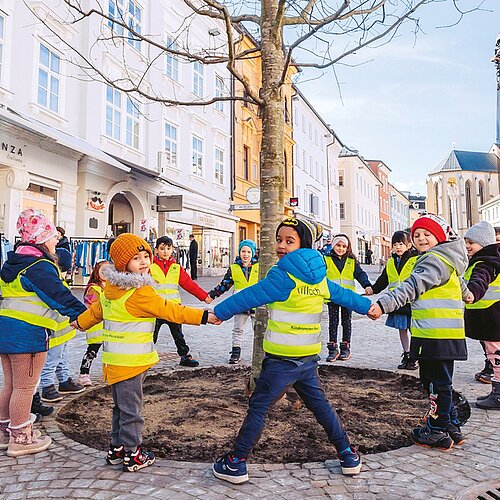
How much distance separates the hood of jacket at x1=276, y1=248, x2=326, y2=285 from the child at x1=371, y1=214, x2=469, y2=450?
1.99 ft

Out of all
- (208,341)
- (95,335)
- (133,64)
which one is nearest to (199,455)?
(95,335)

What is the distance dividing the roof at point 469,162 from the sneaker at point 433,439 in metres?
92.2

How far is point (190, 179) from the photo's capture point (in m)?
22.6

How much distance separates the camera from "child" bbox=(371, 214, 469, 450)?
343 cm

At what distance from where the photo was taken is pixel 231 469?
9.35 feet

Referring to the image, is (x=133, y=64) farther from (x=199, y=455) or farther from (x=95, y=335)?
(x=199, y=455)

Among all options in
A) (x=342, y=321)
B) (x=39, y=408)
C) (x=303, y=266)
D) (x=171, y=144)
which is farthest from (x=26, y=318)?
(x=171, y=144)

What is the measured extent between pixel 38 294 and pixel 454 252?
120 inches

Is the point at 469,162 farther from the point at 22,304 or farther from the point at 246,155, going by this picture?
the point at 22,304

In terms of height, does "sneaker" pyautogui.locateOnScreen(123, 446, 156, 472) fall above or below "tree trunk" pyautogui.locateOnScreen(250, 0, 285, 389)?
below

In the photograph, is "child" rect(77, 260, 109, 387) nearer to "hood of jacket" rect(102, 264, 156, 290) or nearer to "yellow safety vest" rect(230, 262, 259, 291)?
"yellow safety vest" rect(230, 262, 259, 291)

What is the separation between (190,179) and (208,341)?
15.1 meters

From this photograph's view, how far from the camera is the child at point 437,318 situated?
343cm

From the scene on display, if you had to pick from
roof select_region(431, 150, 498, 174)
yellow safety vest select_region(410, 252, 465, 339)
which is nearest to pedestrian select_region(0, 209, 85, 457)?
yellow safety vest select_region(410, 252, 465, 339)
